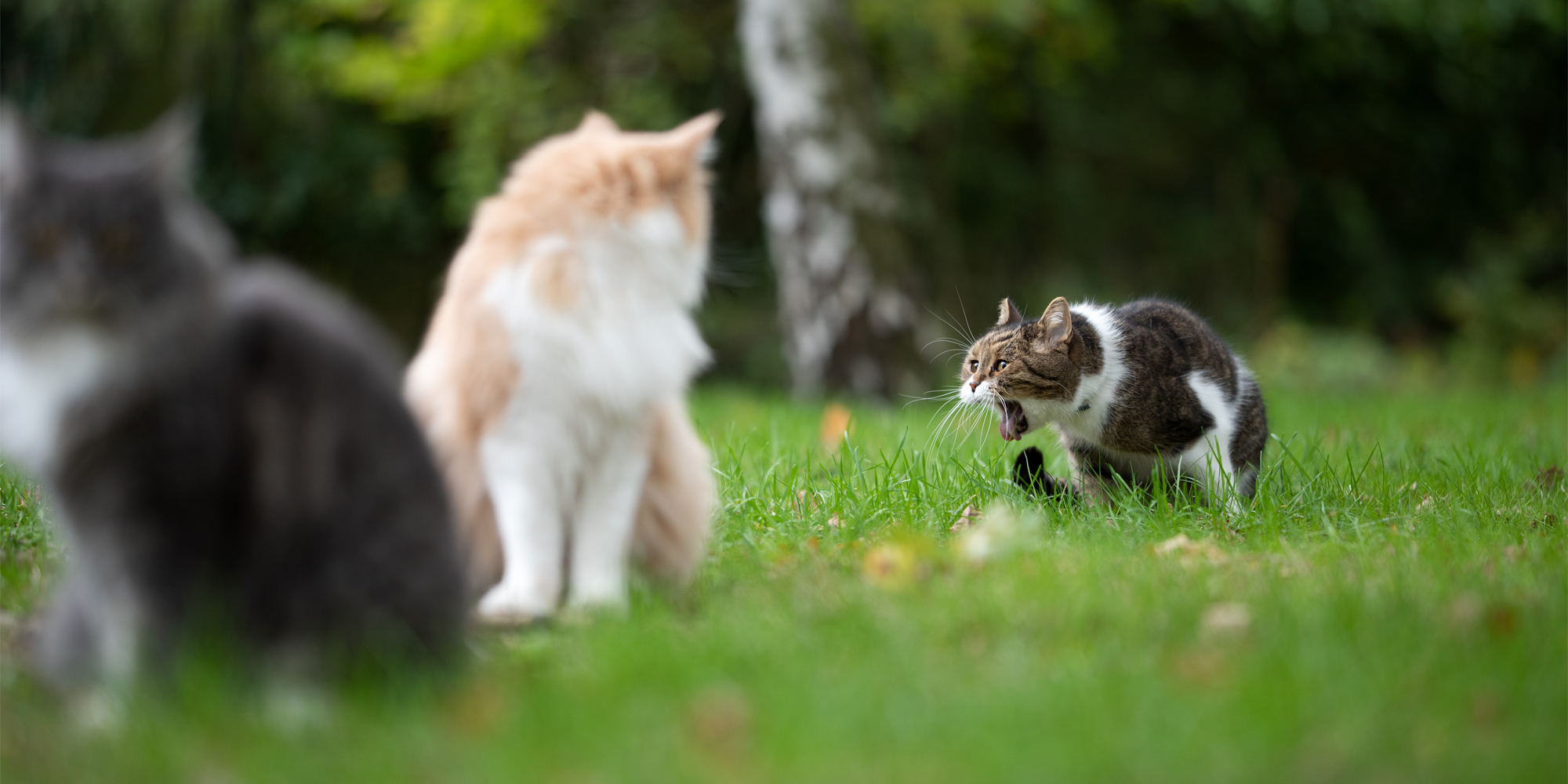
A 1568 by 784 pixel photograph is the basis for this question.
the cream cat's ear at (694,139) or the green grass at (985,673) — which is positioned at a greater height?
the cream cat's ear at (694,139)

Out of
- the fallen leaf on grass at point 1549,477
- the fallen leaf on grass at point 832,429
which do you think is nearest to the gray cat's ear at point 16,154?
the fallen leaf on grass at point 832,429

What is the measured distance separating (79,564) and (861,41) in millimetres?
6756

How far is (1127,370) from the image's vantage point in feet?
12.2

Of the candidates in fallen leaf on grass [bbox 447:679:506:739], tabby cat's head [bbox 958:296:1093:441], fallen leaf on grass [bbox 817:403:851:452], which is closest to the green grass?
fallen leaf on grass [bbox 447:679:506:739]

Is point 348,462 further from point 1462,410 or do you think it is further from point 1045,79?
point 1045,79

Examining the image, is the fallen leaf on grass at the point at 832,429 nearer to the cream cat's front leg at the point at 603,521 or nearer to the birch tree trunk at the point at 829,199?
the birch tree trunk at the point at 829,199

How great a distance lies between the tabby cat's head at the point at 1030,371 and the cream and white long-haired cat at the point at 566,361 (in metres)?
1.30

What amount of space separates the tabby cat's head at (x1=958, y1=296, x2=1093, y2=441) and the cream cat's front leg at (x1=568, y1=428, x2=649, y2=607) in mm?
1497

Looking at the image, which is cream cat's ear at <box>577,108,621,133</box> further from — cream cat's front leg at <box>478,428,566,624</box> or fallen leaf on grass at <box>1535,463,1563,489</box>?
fallen leaf on grass at <box>1535,463,1563,489</box>

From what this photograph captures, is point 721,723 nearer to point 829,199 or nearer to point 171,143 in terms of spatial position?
point 171,143

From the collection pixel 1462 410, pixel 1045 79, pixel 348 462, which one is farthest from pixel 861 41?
pixel 348 462

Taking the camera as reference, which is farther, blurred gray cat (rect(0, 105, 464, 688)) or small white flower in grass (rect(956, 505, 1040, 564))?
small white flower in grass (rect(956, 505, 1040, 564))

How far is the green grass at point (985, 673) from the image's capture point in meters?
1.83

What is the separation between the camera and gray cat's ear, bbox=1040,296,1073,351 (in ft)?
12.2
